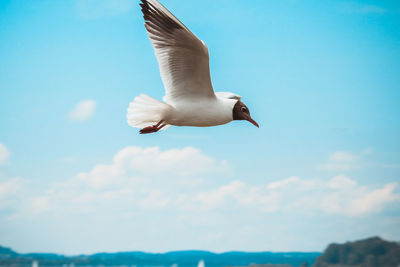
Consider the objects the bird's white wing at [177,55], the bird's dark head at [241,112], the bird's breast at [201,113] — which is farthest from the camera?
the bird's dark head at [241,112]

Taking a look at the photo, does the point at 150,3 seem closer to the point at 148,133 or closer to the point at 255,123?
the point at 148,133

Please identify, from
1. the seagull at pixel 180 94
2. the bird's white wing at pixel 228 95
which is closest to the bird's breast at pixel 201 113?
the seagull at pixel 180 94

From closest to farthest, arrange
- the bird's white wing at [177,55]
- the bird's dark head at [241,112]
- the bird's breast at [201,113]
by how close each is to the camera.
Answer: the bird's white wing at [177,55]
the bird's breast at [201,113]
the bird's dark head at [241,112]

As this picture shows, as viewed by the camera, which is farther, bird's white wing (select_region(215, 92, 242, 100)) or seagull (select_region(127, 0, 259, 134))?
bird's white wing (select_region(215, 92, 242, 100))

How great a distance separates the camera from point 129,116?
12.5 feet

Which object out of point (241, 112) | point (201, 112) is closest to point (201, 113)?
point (201, 112)

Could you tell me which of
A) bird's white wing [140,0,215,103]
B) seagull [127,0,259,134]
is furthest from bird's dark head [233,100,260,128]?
bird's white wing [140,0,215,103]

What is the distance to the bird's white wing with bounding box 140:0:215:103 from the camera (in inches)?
135

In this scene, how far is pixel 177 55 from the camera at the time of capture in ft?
11.7

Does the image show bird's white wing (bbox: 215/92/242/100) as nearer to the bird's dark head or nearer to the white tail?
the bird's dark head

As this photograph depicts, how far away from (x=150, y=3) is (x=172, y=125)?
816 mm

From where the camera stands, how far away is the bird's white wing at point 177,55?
343 centimetres

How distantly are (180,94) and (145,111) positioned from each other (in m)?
0.24

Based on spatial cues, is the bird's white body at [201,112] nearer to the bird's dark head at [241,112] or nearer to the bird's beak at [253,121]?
the bird's dark head at [241,112]
